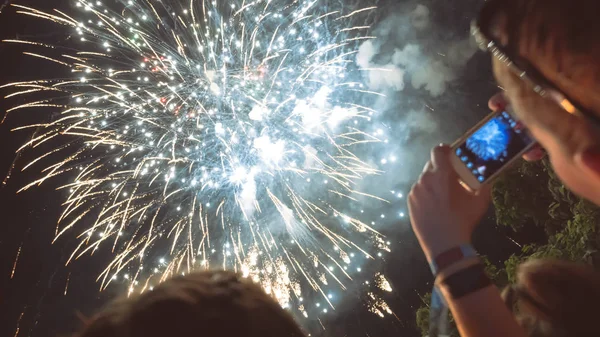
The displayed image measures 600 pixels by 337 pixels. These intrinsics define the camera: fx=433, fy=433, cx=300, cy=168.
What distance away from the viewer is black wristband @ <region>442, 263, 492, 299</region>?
1.60 meters

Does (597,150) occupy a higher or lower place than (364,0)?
lower

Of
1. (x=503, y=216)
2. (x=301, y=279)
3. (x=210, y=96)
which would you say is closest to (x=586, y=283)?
(x=503, y=216)

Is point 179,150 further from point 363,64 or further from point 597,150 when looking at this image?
point 597,150

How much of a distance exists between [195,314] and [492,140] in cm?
147

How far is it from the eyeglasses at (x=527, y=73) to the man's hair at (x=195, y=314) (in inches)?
39.8

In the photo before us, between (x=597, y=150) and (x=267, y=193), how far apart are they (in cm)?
954

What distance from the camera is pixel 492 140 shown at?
1954mm

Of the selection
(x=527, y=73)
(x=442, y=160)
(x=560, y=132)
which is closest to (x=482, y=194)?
(x=442, y=160)

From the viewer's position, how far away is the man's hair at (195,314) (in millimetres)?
1255

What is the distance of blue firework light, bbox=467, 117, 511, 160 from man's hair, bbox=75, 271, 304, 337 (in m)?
1.13

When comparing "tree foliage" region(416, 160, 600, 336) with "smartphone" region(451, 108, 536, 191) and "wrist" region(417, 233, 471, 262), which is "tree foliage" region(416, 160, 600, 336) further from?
"wrist" region(417, 233, 471, 262)

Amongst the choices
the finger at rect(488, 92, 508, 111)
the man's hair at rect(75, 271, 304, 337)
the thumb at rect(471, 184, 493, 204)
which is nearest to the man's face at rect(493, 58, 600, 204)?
the thumb at rect(471, 184, 493, 204)

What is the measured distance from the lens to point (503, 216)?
6.68 m

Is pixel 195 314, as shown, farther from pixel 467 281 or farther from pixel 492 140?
pixel 492 140
